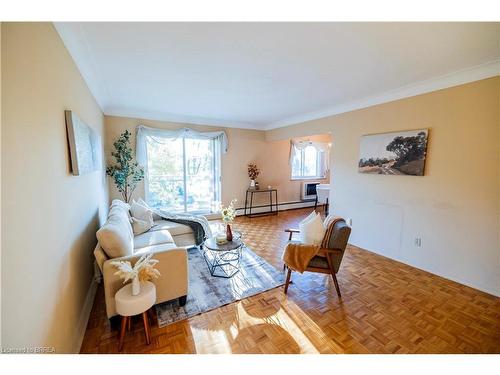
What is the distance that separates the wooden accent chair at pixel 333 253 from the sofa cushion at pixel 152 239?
A: 68.3 inches

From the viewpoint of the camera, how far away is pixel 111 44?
5.94 feet

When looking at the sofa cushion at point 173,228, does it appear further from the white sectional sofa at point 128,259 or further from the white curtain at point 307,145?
the white curtain at point 307,145

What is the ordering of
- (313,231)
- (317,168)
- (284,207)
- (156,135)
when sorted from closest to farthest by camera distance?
(313,231) < (156,135) < (284,207) < (317,168)

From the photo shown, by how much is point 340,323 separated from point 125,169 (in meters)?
4.16

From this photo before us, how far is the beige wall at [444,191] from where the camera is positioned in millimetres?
2244

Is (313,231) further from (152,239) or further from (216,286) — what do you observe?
(152,239)

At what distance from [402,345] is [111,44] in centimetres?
344

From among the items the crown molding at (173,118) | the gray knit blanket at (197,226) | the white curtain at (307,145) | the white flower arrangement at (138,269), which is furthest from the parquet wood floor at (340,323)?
the white curtain at (307,145)

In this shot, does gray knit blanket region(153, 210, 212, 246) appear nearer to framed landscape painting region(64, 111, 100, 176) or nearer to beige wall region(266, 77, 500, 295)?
framed landscape painting region(64, 111, 100, 176)

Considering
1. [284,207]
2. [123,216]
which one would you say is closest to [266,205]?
[284,207]

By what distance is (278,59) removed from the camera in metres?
2.07

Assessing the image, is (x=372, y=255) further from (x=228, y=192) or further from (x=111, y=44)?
(x=111, y=44)

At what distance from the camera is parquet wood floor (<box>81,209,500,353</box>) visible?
160 centimetres

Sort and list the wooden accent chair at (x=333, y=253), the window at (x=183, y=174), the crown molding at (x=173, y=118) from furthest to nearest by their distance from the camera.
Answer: the window at (x=183, y=174)
the crown molding at (x=173, y=118)
the wooden accent chair at (x=333, y=253)
